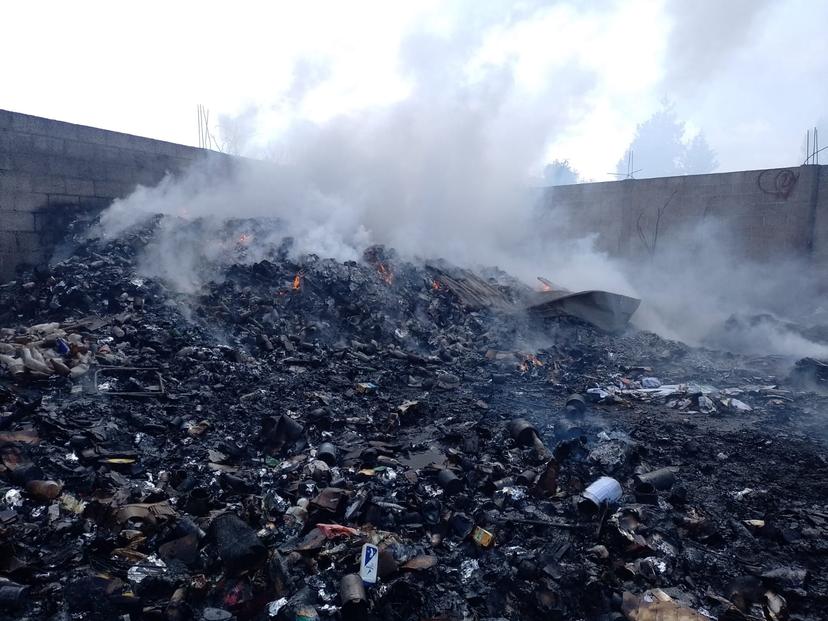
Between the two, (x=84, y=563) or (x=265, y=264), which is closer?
(x=84, y=563)

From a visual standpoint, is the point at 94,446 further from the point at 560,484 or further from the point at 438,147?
the point at 438,147

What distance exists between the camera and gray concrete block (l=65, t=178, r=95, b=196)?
931cm

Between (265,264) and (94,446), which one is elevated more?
(265,264)

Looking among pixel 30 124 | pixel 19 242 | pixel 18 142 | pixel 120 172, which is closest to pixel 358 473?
pixel 19 242

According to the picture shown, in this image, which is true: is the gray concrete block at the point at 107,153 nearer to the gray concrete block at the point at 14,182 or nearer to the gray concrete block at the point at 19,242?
the gray concrete block at the point at 14,182

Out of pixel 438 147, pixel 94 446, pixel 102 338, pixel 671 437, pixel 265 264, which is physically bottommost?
pixel 671 437

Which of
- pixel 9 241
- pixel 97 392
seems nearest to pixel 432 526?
pixel 97 392

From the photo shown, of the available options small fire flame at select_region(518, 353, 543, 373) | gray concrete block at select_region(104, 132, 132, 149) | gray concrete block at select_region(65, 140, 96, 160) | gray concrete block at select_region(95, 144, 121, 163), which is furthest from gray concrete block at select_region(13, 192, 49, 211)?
small fire flame at select_region(518, 353, 543, 373)

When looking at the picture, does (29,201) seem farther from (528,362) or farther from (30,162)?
(528,362)

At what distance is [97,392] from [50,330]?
1.87m

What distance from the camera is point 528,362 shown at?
861 centimetres

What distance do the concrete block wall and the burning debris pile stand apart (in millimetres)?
5797

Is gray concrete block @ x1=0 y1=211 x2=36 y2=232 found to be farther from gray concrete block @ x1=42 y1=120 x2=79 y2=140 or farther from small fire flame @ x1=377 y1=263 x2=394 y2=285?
small fire flame @ x1=377 y1=263 x2=394 y2=285

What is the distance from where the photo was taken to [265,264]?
9.63 m
